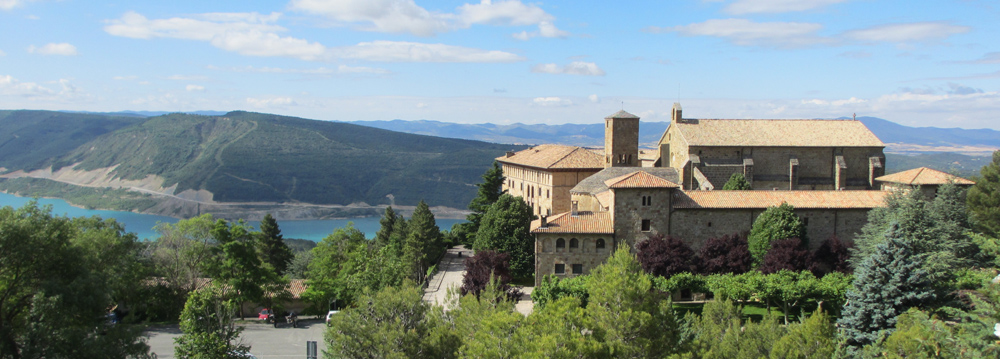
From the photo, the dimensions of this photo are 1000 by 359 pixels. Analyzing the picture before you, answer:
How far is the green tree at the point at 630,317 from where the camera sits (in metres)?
20.2

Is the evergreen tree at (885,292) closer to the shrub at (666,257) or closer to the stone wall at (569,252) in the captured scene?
the shrub at (666,257)

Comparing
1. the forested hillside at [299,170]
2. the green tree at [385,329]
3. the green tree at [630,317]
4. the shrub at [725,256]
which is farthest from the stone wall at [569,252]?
the forested hillside at [299,170]

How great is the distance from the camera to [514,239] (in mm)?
41531

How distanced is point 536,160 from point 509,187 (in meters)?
6.88

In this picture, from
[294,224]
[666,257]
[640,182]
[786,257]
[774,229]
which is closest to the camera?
[786,257]

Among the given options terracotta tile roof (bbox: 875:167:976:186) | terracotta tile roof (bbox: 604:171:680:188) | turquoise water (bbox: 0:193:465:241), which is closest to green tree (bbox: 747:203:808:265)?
terracotta tile roof (bbox: 604:171:680:188)

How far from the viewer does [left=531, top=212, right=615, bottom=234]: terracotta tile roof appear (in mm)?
36688

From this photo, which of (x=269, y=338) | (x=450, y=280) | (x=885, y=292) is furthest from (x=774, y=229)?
(x=269, y=338)

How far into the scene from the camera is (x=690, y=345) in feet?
69.0

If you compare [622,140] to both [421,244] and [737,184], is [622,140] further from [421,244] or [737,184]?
[421,244]

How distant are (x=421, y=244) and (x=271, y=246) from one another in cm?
A: 1849

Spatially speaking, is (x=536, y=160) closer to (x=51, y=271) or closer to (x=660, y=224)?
(x=660, y=224)

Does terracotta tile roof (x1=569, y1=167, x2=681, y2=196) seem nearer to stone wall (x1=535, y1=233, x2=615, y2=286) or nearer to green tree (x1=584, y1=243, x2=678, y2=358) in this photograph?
stone wall (x1=535, y1=233, x2=615, y2=286)

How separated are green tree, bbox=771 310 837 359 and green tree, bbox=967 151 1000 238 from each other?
88.8 feet
